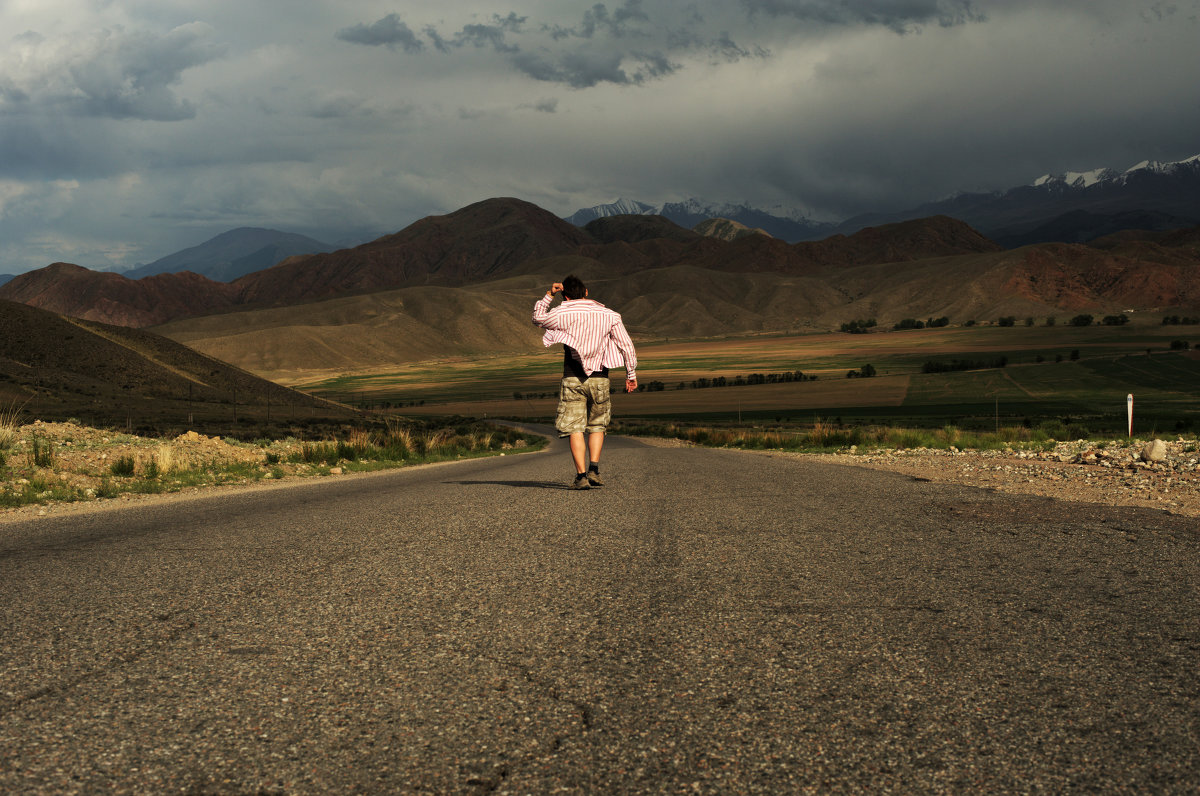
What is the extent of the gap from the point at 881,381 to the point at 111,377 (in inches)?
2952

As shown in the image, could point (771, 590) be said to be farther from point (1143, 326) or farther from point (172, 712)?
point (1143, 326)

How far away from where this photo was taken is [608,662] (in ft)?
12.1

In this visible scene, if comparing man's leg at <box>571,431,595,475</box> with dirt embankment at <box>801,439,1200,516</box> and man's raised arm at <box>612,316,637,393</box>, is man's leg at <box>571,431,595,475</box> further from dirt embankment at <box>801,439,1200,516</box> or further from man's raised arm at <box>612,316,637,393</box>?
dirt embankment at <box>801,439,1200,516</box>

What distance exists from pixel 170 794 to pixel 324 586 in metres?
2.53

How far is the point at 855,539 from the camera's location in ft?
21.9

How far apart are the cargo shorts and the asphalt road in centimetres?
278

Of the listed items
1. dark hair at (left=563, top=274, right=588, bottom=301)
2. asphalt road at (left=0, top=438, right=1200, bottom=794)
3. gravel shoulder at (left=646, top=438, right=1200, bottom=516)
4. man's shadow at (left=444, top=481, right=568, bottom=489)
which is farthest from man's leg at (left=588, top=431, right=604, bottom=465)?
gravel shoulder at (left=646, top=438, right=1200, bottom=516)

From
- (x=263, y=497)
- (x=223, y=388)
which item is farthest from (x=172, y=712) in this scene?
(x=223, y=388)

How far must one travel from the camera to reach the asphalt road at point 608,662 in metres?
2.78

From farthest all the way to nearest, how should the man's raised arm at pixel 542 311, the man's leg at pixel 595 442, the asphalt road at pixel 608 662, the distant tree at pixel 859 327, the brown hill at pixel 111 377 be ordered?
the distant tree at pixel 859 327, the brown hill at pixel 111 377, the man's leg at pixel 595 442, the man's raised arm at pixel 542 311, the asphalt road at pixel 608 662

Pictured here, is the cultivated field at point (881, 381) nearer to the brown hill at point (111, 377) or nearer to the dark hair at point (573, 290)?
the brown hill at point (111, 377)

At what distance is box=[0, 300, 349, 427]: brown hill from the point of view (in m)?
40.6

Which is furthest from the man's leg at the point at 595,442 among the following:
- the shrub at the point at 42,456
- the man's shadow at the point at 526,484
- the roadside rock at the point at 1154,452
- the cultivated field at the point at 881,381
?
the cultivated field at the point at 881,381

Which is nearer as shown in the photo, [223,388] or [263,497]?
[263,497]
